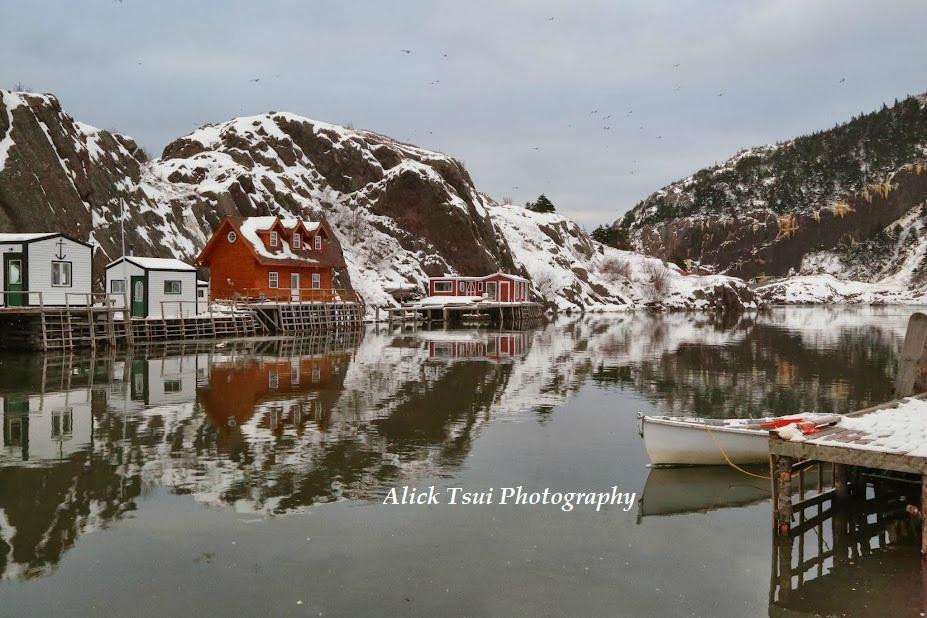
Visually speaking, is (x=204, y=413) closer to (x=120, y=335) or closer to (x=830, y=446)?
(x=830, y=446)

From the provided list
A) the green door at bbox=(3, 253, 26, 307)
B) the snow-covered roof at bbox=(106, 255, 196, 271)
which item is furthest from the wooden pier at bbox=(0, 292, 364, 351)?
the snow-covered roof at bbox=(106, 255, 196, 271)

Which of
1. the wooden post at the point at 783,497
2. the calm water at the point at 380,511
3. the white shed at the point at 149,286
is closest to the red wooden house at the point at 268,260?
the white shed at the point at 149,286

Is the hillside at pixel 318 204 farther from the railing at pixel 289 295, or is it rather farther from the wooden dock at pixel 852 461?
the wooden dock at pixel 852 461

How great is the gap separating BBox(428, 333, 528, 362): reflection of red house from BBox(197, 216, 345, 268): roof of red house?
60.8 feet

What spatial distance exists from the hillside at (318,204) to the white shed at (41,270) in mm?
14642

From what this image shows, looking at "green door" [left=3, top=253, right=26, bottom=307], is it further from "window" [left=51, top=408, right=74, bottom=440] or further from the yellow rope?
the yellow rope

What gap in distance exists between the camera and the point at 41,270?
4359 cm

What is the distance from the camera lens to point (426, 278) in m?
98.4

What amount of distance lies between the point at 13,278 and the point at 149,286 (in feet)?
31.9

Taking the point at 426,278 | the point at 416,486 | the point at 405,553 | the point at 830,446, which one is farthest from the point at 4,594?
the point at 426,278

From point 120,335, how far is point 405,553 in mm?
39647

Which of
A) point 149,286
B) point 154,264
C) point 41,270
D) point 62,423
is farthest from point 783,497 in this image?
point 154,264

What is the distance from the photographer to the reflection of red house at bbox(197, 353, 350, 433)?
73.5 ft

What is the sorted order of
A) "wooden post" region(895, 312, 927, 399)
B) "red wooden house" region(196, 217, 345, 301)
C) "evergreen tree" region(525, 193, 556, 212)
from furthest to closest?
"evergreen tree" region(525, 193, 556, 212) → "red wooden house" region(196, 217, 345, 301) → "wooden post" region(895, 312, 927, 399)
